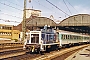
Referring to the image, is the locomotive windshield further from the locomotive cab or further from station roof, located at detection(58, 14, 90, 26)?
station roof, located at detection(58, 14, 90, 26)

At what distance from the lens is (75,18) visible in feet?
242

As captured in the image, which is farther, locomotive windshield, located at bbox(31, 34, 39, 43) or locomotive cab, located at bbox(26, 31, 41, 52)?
A: locomotive windshield, located at bbox(31, 34, 39, 43)

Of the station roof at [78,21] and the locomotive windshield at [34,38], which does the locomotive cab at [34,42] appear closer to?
the locomotive windshield at [34,38]

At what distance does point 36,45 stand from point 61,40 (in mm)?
8785

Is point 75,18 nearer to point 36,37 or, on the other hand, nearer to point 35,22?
point 35,22

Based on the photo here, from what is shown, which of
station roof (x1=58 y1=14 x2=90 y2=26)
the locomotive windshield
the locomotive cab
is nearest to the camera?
the locomotive cab

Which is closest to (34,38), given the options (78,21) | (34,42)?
(34,42)

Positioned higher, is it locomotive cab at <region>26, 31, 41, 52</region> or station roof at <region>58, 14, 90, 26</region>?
station roof at <region>58, 14, 90, 26</region>

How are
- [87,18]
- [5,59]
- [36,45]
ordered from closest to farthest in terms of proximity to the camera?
1. [5,59]
2. [36,45]
3. [87,18]

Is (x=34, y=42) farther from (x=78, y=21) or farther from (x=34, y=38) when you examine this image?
(x=78, y=21)

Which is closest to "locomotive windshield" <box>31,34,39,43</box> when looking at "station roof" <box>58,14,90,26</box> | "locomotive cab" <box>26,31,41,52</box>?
"locomotive cab" <box>26,31,41,52</box>

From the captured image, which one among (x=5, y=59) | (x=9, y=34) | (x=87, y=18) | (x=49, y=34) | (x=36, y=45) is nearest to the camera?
(x=5, y=59)

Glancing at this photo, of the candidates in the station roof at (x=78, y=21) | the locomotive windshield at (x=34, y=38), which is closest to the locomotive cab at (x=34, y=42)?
the locomotive windshield at (x=34, y=38)

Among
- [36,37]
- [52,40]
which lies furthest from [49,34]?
[36,37]
